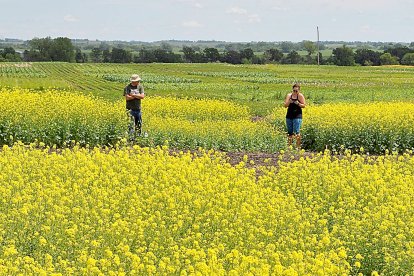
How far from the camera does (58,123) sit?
55.6 feet

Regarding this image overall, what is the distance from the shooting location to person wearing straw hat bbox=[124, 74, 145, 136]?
53.4 ft

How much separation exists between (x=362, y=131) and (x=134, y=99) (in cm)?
706

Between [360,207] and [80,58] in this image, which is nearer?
[360,207]

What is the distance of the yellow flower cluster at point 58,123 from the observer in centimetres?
1658

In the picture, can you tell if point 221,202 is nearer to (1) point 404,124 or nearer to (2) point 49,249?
(2) point 49,249

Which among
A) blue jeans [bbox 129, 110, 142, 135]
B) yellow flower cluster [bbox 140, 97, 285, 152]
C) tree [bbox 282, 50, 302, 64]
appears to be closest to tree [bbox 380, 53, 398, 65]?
tree [bbox 282, 50, 302, 64]

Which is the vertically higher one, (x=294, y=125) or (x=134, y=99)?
(x=134, y=99)

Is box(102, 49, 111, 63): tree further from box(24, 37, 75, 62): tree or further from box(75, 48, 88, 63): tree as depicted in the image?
box(24, 37, 75, 62): tree

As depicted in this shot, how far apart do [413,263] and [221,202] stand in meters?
2.61

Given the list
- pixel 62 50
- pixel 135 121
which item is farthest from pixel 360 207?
pixel 62 50

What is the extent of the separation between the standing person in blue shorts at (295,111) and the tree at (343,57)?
3985 inches

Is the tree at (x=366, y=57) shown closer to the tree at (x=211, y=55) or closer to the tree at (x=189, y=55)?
the tree at (x=211, y=55)

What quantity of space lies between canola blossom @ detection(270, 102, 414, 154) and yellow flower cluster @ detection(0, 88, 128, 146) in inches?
243

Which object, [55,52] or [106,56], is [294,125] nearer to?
[106,56]
